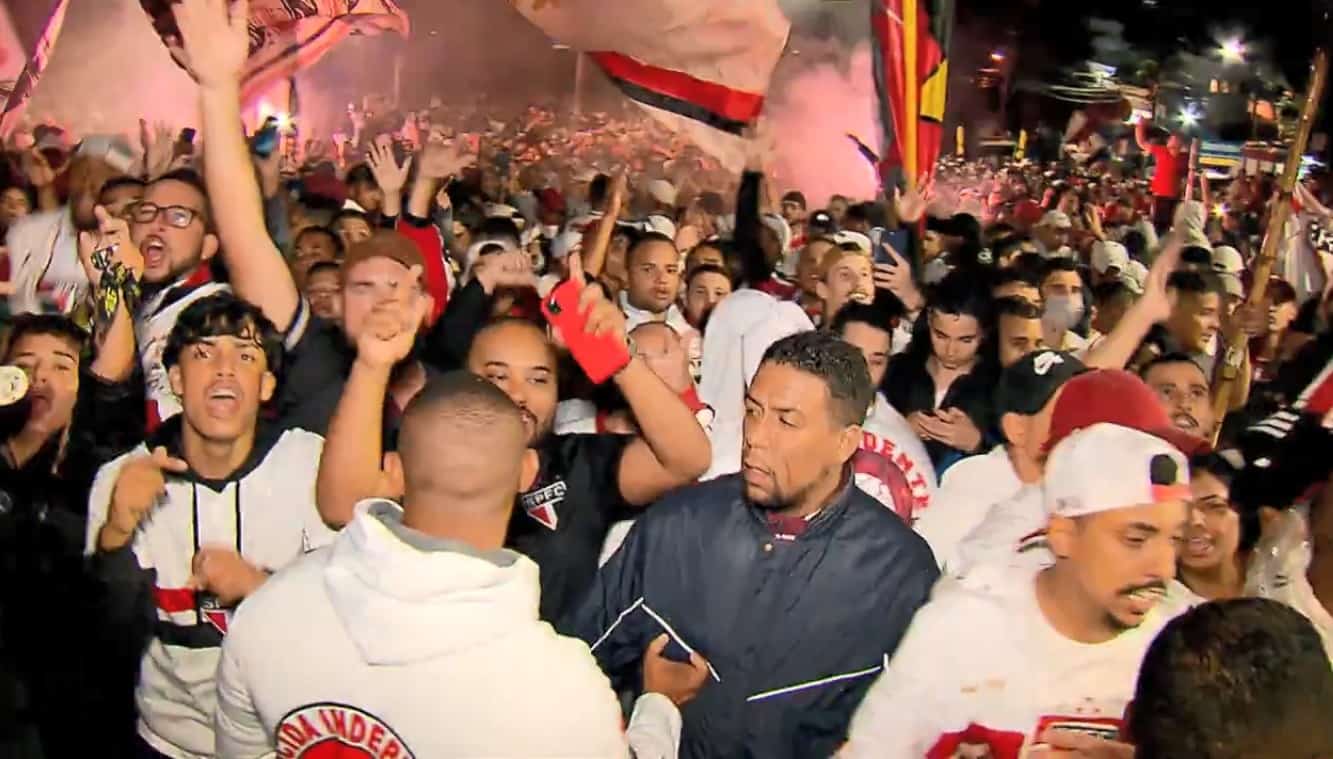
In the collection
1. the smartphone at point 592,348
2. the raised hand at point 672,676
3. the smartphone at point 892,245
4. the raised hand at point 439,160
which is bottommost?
the raised hand at point 672,676

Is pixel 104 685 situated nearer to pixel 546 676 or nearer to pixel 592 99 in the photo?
pixel 546 676

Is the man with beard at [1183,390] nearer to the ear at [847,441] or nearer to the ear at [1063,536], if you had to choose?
the ear at [847,441]

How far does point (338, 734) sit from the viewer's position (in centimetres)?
212

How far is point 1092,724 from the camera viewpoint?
2447mm

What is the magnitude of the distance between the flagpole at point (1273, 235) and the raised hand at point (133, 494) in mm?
3676

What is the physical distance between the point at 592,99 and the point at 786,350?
15.0m

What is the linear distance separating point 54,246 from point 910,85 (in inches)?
206

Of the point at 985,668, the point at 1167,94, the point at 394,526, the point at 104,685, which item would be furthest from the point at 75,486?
the point at 1167,94

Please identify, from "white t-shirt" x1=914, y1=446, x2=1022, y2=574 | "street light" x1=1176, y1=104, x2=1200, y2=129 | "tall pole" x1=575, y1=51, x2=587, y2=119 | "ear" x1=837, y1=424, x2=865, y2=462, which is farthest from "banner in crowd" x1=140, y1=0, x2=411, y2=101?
"street light" x1=1176, y1=104, x2=1200, y2=129

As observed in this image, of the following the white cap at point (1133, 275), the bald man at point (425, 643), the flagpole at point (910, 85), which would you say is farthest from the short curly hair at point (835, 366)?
the flagpole at point (910, 85)

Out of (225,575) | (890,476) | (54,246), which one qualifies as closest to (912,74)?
(54,246)

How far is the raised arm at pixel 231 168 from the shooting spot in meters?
3.50

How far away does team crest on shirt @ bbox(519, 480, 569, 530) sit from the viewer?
3156 millimetres

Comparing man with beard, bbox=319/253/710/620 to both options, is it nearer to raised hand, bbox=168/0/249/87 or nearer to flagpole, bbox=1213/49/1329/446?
raised hand, bbox=168/0/249/87
